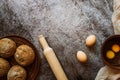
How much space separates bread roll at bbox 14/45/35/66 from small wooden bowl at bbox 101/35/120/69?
339mm

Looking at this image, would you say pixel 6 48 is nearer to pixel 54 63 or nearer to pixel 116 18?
pixel 54 63

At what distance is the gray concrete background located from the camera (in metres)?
1.14

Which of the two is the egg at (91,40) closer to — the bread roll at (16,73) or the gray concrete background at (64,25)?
the gray concrete background at (64,25)

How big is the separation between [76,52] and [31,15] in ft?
1.00

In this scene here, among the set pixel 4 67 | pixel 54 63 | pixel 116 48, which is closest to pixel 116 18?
pixel 116 48

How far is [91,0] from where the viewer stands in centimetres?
116

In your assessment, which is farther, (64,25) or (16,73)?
(64,25)

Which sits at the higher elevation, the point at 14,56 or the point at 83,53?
the point at 14,56

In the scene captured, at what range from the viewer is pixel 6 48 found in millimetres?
1052

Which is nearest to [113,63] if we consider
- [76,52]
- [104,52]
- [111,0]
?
[104,52]

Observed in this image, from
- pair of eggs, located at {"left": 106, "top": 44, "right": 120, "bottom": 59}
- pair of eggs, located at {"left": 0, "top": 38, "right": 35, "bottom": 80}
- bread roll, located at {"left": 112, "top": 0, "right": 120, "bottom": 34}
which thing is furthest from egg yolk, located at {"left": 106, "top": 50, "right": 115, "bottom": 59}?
pair of eggs, located at {"left": 0, "top": 38, "right": 35, "bottom": 80}

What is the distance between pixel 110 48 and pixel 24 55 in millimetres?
409

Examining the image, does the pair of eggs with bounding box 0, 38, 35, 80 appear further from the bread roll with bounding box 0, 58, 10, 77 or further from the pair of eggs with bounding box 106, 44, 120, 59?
the pair of eggs with bounding box 106, 44, 120, 59

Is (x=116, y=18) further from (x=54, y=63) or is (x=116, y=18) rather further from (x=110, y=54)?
(x=54, y=63)
